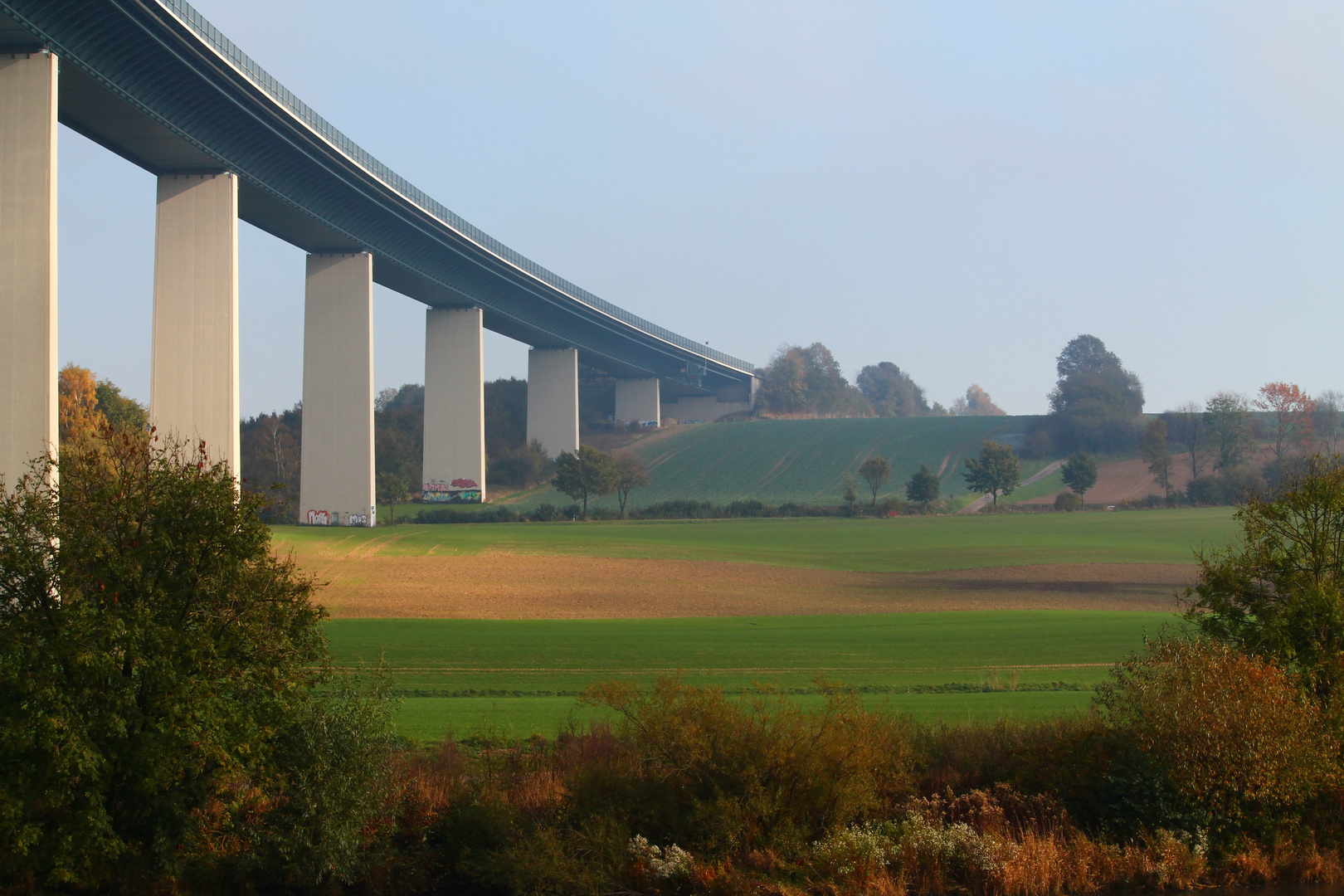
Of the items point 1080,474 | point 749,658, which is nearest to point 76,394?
point 749,658

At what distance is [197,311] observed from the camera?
4825 centimetres

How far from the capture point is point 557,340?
10506 cm

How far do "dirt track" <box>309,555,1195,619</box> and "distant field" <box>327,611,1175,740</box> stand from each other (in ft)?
8.07

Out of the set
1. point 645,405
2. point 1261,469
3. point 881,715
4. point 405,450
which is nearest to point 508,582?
point 881,715

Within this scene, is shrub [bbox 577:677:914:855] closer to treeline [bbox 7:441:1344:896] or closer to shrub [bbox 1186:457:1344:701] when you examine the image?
treeline [bbox 7:441:1344:896]

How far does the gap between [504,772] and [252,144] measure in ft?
136

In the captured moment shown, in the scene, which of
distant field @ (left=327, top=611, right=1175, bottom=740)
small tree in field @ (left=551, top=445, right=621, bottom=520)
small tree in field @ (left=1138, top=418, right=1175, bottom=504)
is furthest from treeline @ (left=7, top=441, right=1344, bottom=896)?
small tree in field @ (left=1138, top=418, right=1175, bottom=504)

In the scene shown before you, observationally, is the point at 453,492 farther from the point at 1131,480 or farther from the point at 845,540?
the point at 1131,480

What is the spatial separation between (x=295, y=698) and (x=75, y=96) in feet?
115

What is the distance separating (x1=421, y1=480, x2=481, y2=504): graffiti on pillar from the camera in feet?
280

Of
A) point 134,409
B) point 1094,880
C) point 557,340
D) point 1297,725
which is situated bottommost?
point 1094,880

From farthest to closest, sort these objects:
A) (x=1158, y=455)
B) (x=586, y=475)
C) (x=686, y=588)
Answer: (x=1158, y=455)
(x=586, y=475)
(x=686, y=588)

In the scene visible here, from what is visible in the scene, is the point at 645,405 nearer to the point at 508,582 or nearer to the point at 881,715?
the point at 508,582

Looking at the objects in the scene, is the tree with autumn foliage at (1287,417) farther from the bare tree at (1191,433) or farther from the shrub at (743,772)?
the shrub at (743,772)
